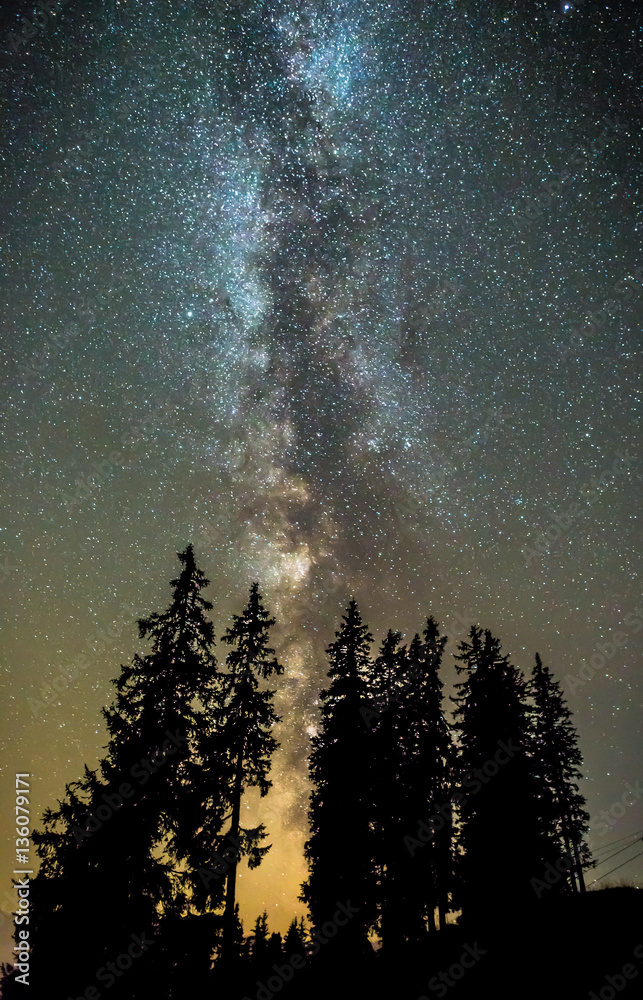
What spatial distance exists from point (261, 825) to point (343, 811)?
2785 millimetres

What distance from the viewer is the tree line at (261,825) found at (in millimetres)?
11516

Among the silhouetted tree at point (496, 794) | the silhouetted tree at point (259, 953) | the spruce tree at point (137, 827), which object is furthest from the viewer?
the silhouetted tree at point (259, 953)

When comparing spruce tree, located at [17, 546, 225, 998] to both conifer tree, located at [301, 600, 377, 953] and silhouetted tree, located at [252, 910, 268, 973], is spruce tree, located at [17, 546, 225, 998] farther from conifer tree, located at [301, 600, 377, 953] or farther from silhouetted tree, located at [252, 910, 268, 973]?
silhouetted tree, located at [252, 910, 268, 973]

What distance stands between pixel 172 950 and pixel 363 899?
6.68 m

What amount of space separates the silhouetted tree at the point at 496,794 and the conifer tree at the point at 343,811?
3.51 meters

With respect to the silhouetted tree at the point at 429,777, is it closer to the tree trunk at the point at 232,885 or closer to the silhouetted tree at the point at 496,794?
the silhouetted tree at the point at 496,794

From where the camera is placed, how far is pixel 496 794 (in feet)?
54.0

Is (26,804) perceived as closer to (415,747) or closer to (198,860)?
(198,860)

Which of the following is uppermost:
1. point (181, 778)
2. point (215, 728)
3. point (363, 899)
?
point (215, 728)

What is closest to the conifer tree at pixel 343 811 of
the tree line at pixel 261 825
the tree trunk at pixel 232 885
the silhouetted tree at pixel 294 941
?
the tree line at pixel 261 825

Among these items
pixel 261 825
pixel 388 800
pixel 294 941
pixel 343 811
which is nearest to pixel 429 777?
pixel 388 800

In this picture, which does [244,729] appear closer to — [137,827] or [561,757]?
[137,827]

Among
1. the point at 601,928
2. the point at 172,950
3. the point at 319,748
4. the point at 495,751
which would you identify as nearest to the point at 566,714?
the point at 495,751

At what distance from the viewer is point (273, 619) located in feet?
60.0
